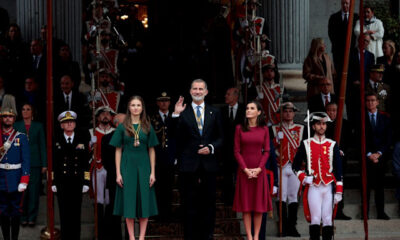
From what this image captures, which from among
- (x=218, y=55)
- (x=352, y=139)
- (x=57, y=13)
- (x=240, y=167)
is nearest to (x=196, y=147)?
(x=240, y=167)

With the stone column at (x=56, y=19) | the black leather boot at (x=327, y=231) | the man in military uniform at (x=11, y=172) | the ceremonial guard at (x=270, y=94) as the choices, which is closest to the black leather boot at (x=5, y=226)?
the man in military uniform at (x=11, y=172)

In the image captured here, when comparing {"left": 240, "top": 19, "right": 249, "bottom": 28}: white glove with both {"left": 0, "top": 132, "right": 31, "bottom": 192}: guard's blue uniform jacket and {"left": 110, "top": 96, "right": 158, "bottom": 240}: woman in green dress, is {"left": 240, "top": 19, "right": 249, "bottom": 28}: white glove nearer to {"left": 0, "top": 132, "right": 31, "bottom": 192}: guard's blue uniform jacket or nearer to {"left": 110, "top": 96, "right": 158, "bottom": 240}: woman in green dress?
{"left": 110, "top": 96, "right": 158, "bottom": 240}: woman in green dress

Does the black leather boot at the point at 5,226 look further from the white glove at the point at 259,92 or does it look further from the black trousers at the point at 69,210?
the white glove at the point at 259,92

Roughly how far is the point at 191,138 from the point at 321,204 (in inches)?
74.8

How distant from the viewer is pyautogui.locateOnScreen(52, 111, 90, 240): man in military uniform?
45.2 ft

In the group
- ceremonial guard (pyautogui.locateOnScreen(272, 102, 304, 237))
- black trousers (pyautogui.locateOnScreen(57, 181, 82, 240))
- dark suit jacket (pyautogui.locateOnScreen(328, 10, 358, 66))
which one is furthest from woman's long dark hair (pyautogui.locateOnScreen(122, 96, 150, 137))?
dark suit jacket (pyautogui.locateOnScreen(328, 10, 358, 66))

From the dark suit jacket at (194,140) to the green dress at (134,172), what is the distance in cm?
40

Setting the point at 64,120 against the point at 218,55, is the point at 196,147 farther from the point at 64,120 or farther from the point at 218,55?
the point at 218,55

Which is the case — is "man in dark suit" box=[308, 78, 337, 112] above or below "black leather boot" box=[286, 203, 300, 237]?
above

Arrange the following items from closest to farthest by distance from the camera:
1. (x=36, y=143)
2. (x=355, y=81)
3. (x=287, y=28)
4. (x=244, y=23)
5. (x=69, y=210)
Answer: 1. (x=69, y=210)
2. (x=36, y=143)
3. (x=244, y=23)
4. (x=355, y=81)
5. (x=287, y=28)

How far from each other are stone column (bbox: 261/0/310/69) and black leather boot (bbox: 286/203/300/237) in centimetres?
396

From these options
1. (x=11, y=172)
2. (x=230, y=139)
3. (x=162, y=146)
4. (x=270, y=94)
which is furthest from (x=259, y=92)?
(x=11, y=172)

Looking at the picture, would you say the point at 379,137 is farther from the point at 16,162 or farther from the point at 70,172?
the point at 16,162

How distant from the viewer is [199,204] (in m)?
13.0
